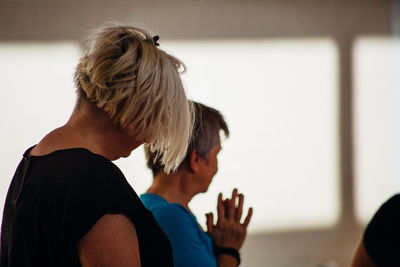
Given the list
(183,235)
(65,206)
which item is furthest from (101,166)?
(183,235)

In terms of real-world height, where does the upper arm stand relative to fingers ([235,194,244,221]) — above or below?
above

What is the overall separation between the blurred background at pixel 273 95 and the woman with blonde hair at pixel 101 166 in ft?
6.74

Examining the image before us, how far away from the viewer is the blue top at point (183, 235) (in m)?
1.42

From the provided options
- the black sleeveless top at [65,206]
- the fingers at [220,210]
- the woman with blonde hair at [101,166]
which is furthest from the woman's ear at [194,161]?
the black sleeveless top at [65,206]

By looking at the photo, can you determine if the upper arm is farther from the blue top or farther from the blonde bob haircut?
the blue top

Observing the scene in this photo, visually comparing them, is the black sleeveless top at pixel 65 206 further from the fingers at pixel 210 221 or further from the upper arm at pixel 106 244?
the fingers at pixel 210 221

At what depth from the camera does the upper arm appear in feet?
2.94

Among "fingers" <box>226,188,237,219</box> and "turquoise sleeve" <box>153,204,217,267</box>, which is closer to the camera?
"turquoise sleeve" <box>153,204,217,267</box>

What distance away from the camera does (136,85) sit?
989 millimetres

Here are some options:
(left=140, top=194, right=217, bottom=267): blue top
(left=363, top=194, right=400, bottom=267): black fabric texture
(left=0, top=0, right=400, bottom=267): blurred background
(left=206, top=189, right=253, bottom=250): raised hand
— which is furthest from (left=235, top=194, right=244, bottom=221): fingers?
(left=0, top=0, right=400, bottom=267): blurred background

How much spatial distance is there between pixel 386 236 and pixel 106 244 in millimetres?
656

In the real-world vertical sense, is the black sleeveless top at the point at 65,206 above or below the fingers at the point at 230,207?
above

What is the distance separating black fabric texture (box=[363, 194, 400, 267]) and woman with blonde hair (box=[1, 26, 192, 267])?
0.48 metres

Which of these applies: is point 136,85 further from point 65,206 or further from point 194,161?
point 194,161
